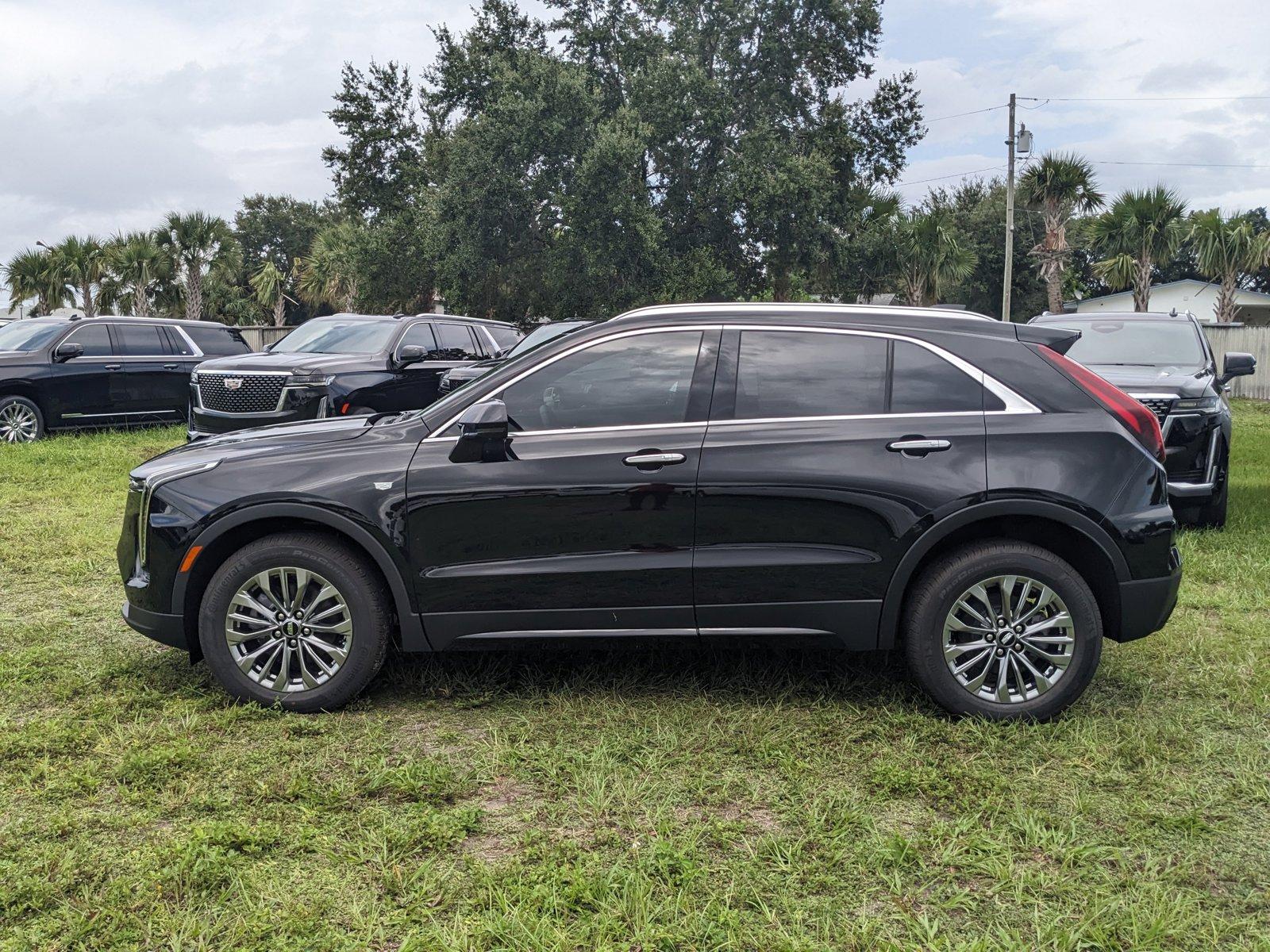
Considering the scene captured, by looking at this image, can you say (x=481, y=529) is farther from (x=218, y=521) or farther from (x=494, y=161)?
(x=494, y=161)

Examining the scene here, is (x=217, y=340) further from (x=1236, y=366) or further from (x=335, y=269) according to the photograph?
(x=335, y=269)

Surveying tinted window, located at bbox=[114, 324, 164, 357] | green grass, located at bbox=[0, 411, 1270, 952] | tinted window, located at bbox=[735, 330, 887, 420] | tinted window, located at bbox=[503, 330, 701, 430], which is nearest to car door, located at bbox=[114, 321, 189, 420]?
tinted window, located at bbox=[114, 324, 164, 357]

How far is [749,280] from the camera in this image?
114 ft

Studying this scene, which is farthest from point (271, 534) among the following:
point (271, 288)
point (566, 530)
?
point (271, 288)

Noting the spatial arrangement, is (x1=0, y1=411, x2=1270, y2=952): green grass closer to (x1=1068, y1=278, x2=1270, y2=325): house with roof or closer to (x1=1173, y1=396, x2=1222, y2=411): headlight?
(x1=1173, y1=396, x2=1222, y2=411): headlight

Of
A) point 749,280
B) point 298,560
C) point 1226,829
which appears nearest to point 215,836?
point 298,560

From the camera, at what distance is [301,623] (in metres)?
4.65

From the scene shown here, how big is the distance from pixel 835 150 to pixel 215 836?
1335 inches

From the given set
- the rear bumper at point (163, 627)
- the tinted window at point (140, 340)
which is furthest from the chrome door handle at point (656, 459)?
the tinted window at point (140, 340)

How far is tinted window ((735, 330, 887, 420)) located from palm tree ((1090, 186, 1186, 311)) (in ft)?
104

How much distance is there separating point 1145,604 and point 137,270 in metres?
37.0

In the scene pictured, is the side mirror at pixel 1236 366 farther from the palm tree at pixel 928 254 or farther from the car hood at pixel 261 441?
the palm tree at pixel 928 254

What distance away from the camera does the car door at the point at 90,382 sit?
14719mm

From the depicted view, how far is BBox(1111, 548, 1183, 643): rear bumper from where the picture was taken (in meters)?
4.52
